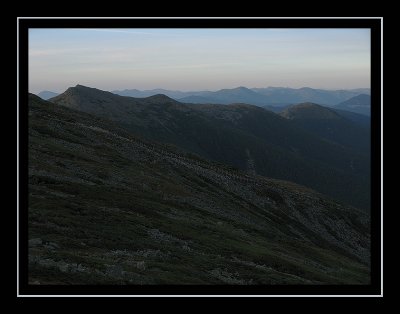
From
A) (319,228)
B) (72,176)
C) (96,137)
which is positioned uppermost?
(96,137)

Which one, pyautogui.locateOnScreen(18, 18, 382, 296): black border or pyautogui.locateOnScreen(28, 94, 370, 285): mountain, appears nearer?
pyautogui.locateOnScreen(18, 18, 382, 296): black border

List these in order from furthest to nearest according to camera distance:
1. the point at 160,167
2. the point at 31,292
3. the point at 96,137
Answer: the point at 96,137 < the point at 160,167 < the point at 31,292

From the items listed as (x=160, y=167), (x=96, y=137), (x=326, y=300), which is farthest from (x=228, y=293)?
(x=96, y=137)

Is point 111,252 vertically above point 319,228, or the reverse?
point 111,252

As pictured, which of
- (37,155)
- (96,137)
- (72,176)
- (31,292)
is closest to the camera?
(31,292)
